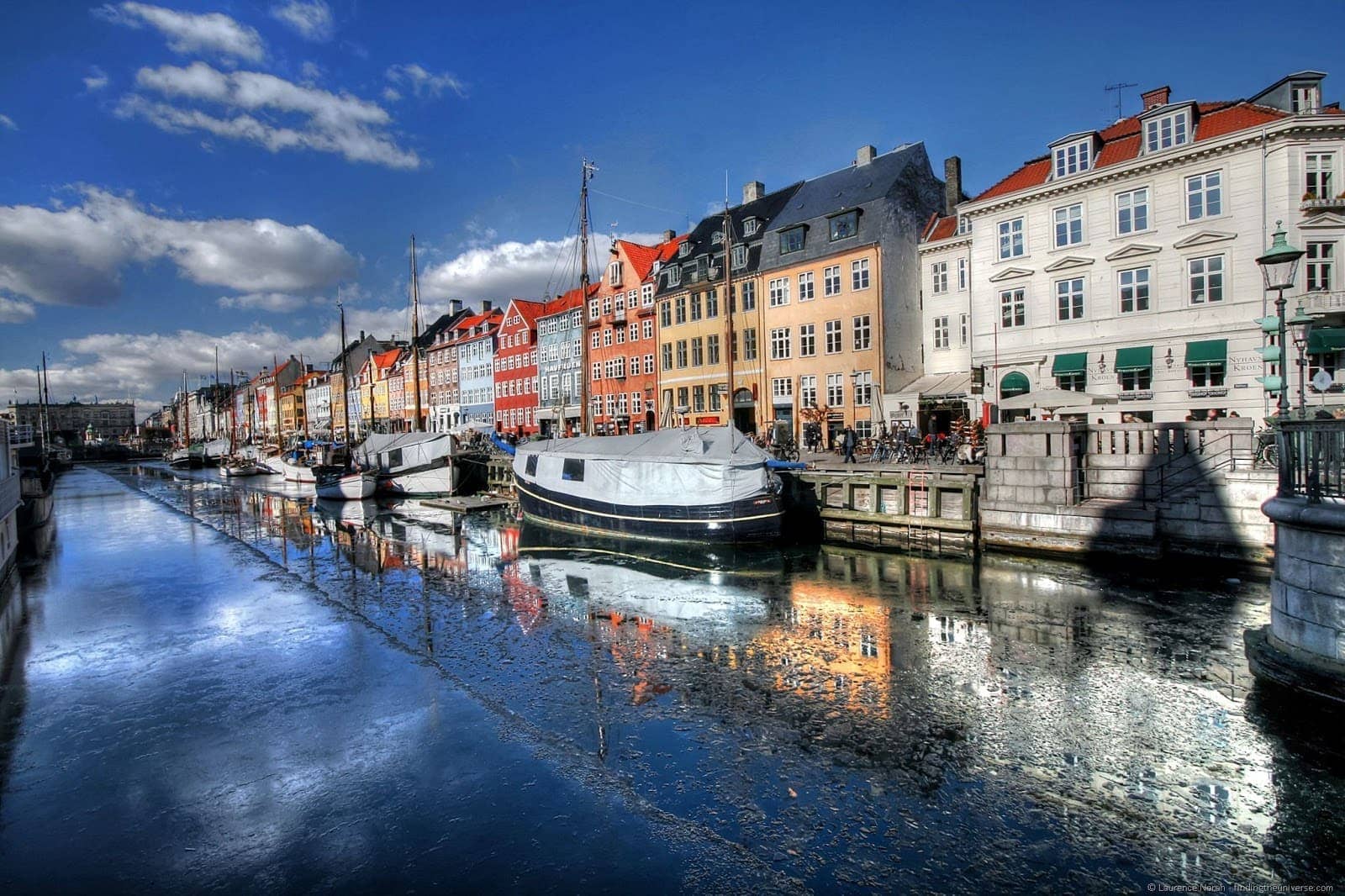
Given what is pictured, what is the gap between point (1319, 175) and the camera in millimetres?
25109

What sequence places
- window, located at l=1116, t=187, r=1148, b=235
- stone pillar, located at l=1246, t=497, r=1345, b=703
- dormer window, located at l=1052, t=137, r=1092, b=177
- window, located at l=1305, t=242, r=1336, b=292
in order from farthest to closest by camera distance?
dormer window, located at l=1052, t=137, r=1092, b=177 → window, located at l=1116, t=187, r=1148, b=235 → window, located at l=1305, t=242, r=1336, b=292 → stone pillar, located at l=1246, t=497, r=1345, b=703

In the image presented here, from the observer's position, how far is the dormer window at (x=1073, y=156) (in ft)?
101

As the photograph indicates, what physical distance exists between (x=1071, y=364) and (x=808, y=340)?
617 inches

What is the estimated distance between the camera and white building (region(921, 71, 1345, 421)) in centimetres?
2520

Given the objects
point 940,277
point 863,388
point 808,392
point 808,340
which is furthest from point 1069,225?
point 808,392

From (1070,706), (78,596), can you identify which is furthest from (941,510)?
(78,596)

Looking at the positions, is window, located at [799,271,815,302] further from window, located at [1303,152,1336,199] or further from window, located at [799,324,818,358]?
window, located at [1303,152,1336,199]

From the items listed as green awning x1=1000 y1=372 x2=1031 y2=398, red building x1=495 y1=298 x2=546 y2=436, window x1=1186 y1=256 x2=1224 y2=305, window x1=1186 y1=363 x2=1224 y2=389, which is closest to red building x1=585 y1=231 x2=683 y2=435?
red building x1=495 y1=298 x2=546 y2=436

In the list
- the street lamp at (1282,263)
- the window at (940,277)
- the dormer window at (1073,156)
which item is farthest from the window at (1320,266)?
the street lamp at (1282,263)

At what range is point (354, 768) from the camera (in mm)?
8508

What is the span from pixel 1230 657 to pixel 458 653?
13.7 m

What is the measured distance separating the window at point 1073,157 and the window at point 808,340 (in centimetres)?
1487

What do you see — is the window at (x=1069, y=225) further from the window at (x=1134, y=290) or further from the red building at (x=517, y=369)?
the red building at (x=517, y=369)

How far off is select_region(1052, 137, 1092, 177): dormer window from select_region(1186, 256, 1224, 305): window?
653 cm
